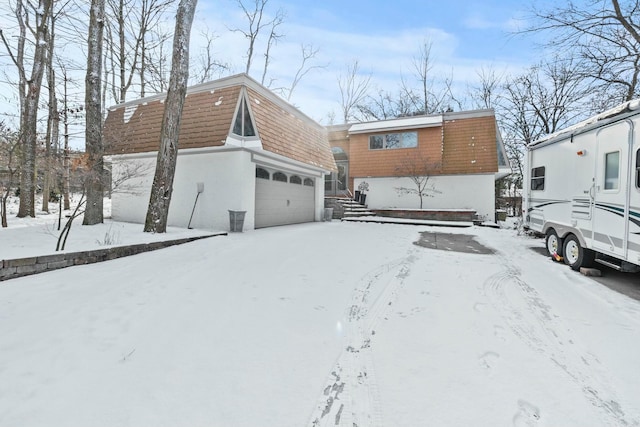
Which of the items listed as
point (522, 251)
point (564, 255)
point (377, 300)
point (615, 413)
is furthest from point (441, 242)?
point (615, 413)

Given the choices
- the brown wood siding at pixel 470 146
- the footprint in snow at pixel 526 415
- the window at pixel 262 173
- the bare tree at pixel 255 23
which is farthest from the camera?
the bare tree at pixel 255 23

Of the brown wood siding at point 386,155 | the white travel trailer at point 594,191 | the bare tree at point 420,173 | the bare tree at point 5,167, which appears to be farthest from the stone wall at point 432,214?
the bare tree at point 5,167

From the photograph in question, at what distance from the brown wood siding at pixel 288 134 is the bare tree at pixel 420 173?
445cm

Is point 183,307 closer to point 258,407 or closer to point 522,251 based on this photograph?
point 258,407

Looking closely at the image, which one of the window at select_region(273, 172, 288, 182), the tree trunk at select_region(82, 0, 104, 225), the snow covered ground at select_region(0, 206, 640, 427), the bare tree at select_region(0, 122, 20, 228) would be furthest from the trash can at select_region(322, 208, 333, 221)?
the bare tree at select_region(0, 122, 20, 228)

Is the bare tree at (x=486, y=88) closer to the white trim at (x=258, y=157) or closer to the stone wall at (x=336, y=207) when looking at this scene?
the stone wall at (x=336, y=207)

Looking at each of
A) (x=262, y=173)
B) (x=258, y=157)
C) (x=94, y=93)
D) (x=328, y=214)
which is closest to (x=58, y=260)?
(x=94, y=93)

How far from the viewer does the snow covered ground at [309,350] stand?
1726 millimetres

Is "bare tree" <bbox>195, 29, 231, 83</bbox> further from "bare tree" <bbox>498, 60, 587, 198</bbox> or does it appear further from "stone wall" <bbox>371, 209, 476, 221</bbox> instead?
"bare tree" <bbox>498, 60, 587, 198</bbox>

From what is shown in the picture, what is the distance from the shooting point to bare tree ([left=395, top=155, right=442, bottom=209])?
15.1 m

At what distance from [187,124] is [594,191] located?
9.53 meters

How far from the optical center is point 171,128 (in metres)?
6.95

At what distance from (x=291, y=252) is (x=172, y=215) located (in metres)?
5.33

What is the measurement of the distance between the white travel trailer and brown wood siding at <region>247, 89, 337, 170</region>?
22.3ft
